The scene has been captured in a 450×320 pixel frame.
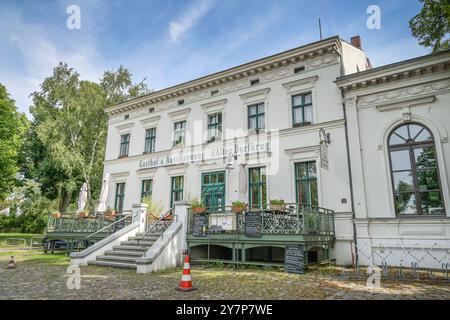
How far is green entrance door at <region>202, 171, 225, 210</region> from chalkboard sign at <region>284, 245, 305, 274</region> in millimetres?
6251

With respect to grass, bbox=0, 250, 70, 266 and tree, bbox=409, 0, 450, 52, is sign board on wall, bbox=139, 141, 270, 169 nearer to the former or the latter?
grass, bbox=0, 250, 70, 266

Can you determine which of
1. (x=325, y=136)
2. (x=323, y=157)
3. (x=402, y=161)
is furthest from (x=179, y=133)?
(x=402, y=161)

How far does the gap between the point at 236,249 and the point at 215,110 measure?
348 inches

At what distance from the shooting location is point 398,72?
12.1 metres

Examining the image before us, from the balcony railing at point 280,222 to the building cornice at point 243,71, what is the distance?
7632mm

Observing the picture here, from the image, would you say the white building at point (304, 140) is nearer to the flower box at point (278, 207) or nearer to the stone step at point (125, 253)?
the flower box at point (278, 207)

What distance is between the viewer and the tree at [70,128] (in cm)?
2605

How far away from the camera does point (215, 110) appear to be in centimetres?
1742

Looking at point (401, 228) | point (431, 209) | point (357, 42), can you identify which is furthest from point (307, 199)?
point (357, 42)

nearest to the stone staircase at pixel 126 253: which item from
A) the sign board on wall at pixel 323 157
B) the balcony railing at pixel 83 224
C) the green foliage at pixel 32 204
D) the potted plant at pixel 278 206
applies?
the balcony railing at pixel 83 224
